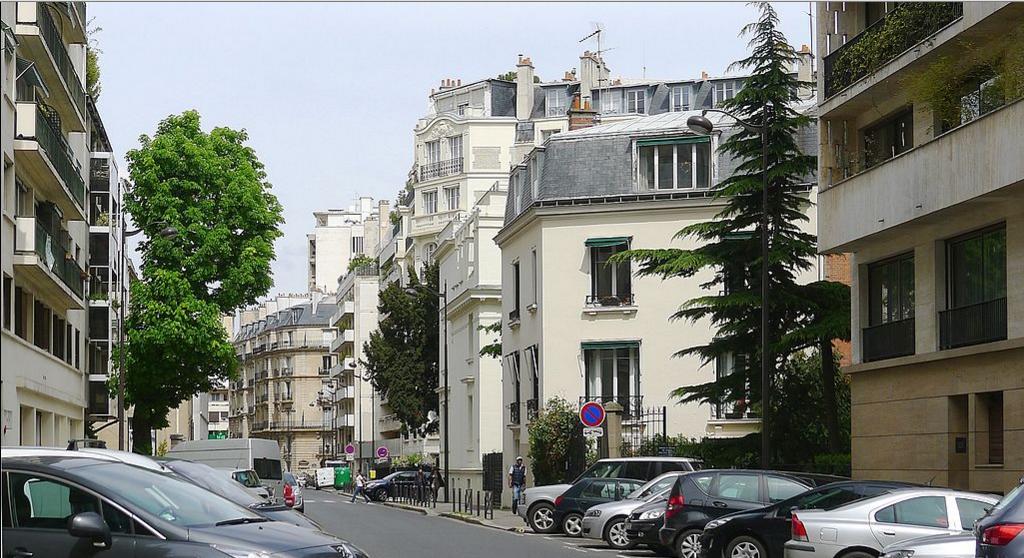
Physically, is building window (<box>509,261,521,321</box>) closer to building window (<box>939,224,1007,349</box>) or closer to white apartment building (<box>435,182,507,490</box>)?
white apartment building (<box>435,182,507,490</box>)

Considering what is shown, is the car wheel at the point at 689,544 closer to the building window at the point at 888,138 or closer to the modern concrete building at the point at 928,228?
the modern concrete building at the point at 928,228

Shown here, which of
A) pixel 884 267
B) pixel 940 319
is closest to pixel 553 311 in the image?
pixel 884 267

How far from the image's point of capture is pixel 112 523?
1050 centimetres

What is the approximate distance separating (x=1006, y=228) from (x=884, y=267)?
200 inches

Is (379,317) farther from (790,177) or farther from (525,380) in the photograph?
(790,177)

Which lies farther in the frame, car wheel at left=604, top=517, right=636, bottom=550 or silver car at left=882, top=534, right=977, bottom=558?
car wheel at left=604, top=517, right=636, bottom=550

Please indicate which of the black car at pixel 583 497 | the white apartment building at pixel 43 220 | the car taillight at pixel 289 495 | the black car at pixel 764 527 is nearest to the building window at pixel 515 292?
the car taillight at pixel 289 495

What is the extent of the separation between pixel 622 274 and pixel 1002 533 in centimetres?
3440

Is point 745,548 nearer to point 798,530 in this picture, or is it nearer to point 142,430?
point 798,530

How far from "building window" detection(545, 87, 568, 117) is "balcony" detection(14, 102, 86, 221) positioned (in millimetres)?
48659

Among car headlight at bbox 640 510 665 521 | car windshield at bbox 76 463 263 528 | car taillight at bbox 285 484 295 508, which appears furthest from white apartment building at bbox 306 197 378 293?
car windshield at bbox 76 463 263 528

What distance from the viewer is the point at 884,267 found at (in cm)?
2884

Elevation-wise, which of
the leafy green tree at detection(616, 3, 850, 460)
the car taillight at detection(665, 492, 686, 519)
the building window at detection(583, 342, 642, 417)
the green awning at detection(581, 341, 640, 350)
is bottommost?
the car taillight at detection(665, 492, 686, 519)

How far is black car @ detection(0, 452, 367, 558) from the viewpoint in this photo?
10.3 meters
